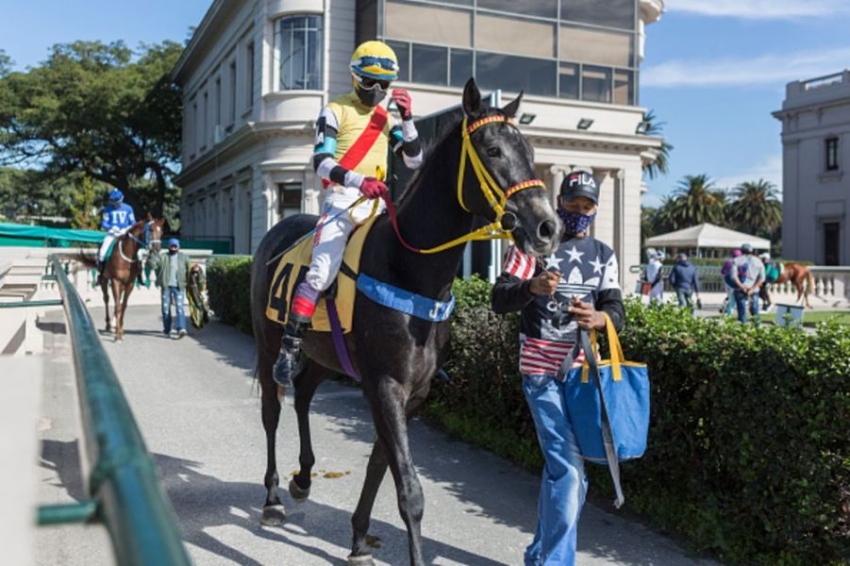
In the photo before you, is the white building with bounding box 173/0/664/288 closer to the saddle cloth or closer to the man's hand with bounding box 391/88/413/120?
the saddle cloth

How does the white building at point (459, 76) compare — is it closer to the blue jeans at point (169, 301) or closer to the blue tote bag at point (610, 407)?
the blue jeans at point (169, 301)

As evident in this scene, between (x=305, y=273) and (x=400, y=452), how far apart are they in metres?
1.52

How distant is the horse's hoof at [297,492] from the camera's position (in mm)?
5602

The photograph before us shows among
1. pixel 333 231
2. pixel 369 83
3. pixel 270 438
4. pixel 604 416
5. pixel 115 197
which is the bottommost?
pixel 270 438

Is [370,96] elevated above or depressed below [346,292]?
above

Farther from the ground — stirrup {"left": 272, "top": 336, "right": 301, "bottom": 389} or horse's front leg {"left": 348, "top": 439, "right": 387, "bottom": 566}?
stirrup {"left": 272, "top": 336, "right": 301, "bottom": 389}

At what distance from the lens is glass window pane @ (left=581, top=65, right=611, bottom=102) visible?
31.1m

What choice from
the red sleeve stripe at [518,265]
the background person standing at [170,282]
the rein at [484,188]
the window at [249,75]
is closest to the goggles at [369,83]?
the rein at [484,188]

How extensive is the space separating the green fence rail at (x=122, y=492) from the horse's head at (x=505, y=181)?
255 centimetres

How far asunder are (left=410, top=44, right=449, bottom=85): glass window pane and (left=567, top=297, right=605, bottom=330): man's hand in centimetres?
2542

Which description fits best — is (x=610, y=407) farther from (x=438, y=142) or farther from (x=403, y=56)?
(x=403, y=56)

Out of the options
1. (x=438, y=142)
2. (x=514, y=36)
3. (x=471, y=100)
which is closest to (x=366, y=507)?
(x=438, y=142)

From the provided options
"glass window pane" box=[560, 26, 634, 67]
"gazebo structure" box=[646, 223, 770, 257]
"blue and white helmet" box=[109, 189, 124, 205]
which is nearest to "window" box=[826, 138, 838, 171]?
"gazebo structure" box=[646, 223, 770, 257]

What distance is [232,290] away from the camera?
1755cm
